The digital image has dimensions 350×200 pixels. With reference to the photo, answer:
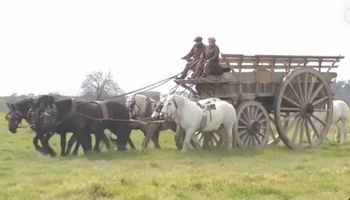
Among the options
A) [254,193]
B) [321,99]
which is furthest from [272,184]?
[321,99]

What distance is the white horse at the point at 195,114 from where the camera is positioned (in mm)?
16748

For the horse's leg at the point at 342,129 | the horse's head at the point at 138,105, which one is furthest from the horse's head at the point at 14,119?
the horse's leg at the point at 342,129

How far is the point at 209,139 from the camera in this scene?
61.9 feet

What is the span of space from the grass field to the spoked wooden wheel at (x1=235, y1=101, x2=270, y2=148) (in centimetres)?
123

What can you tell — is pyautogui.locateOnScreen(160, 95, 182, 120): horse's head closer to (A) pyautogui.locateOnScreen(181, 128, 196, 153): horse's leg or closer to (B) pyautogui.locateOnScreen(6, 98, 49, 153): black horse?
(A) pyautogui.locateOnScreen(181, 128, 196, 153): horse's leg

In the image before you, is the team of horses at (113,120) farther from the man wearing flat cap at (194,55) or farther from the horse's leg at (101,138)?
the man wearing flat cap at (194,55)

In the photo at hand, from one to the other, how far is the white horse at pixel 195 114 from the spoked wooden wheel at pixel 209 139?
3.29 ft

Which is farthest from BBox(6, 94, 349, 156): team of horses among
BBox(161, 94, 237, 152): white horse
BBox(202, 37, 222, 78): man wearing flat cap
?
BBox(202, 37, 222, 78): man wearing flat cap

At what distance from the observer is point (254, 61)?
18.8 meters

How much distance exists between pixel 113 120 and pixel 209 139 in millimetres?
3159

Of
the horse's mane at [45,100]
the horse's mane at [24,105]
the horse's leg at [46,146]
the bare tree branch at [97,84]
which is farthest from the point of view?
the bare tree branch at [97,84]

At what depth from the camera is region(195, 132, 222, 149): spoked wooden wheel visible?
18531 mm

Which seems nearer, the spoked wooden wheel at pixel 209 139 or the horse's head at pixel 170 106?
the horse's head at pixel 170 106

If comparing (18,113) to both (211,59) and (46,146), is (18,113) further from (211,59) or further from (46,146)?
(211,59)
